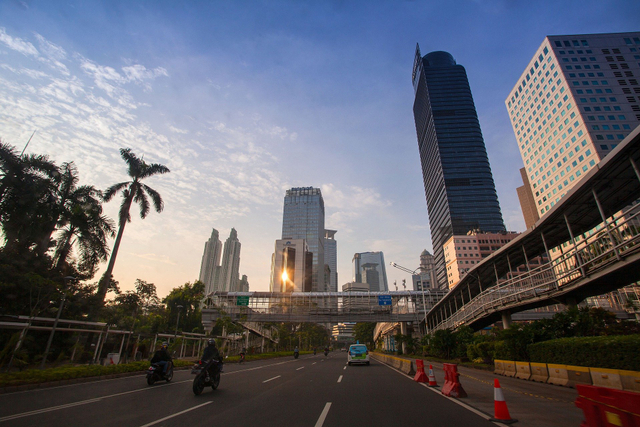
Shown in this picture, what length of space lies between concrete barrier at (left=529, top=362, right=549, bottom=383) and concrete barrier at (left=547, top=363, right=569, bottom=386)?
0.68 feet

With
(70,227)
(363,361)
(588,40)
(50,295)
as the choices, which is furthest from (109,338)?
(588,40)

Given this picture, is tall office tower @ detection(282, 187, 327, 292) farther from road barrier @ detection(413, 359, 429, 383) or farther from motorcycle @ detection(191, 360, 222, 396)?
motorcycle @ detection(191, 360, 222, 396)

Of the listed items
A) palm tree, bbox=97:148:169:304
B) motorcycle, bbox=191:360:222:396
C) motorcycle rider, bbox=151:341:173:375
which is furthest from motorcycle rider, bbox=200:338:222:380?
palm tree, bbox=97:148:169:304

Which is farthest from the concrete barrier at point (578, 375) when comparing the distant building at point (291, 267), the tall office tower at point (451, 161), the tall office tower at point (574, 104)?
the tall office tower at point (451, 161)

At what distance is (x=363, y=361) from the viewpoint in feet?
80.7

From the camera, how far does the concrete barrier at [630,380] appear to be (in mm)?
8273

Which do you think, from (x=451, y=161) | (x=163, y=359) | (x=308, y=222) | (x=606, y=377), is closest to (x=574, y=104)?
(x=451, y=161)

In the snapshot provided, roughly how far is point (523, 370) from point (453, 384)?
7003mm

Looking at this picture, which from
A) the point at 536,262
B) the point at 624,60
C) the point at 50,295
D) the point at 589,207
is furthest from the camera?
the point at 536,262

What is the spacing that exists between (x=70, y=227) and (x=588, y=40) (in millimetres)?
136276

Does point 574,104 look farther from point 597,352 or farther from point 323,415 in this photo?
point 323,415

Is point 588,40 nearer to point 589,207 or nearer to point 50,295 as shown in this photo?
point 589,207

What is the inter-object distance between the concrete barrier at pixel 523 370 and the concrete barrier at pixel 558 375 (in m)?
1.47

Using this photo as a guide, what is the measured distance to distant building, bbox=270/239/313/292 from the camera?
124062 mm
